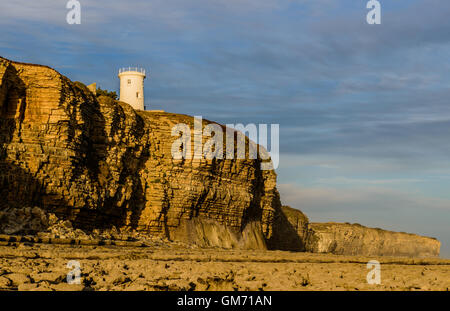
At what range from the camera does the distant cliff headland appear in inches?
1510

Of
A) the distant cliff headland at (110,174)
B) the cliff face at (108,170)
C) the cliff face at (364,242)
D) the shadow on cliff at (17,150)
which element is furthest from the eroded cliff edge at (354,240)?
the shadow on cliff at (17,150)

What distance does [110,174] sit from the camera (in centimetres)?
4559

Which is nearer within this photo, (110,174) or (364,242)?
(110,174)

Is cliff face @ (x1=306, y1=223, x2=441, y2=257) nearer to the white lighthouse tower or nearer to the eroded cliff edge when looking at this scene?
the eroded cliff edge

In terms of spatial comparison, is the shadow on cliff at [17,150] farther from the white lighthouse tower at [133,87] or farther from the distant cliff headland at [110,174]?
the white lighthouse tower at [133,87]

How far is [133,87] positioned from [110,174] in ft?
82.2

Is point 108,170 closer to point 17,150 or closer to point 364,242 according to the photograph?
point 17,150

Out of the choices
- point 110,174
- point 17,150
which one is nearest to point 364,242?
point 110,174

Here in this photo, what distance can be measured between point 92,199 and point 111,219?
423 cm

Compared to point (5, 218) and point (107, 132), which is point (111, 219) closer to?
point (107, 132)

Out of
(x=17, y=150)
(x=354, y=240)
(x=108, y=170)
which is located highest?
(x=17, y=150)

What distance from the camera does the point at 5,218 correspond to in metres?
34.7
